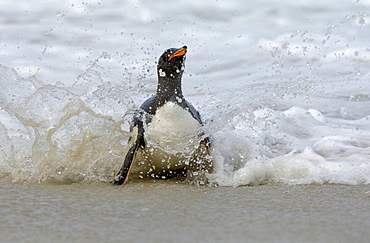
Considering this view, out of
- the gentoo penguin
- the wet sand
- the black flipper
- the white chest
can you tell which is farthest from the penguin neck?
the wet sand

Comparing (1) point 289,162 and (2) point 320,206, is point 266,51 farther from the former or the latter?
(2) point 320,206

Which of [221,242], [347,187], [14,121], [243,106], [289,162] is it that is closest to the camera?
Answer: [221,242]

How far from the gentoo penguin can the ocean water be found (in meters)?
0.12

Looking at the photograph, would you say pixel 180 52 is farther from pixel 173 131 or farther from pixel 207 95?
pixel 207 95

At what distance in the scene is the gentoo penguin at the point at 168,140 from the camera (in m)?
2.87

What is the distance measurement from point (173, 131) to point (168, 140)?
0.07 m

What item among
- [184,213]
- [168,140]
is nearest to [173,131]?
[168,140]

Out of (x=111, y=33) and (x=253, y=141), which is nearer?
(x=253, y=141)

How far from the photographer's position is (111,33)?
31.4ft

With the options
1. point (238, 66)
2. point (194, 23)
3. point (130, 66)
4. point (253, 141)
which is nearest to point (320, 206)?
point (253, 141)

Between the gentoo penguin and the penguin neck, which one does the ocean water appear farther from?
the penguin neck

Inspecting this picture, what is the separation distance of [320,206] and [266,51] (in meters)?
7.18

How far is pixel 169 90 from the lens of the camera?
3.11 m

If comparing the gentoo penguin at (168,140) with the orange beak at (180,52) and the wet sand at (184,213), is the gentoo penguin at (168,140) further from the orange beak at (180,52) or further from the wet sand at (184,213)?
the wet sand at (184,213)
